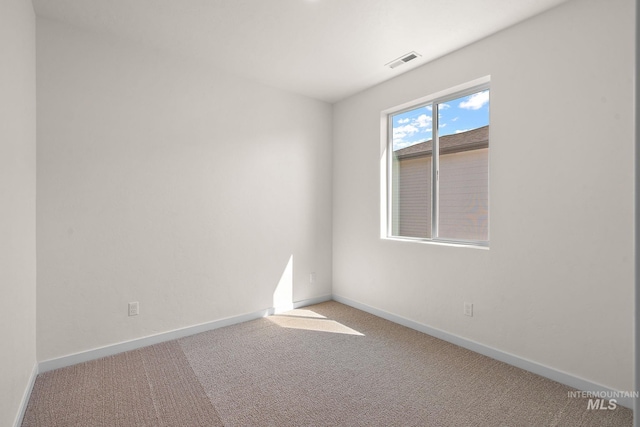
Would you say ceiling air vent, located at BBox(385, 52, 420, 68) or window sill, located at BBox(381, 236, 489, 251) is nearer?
window sill, located at BBox(381, 236, 489, 251)

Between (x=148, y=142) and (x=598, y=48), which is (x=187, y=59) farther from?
(x=598, y=48)

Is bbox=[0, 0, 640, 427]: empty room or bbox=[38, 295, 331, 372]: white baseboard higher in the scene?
bbox=[0, 0, 640, 427]: empty room

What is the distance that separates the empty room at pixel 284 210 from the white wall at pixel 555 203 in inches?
0.5

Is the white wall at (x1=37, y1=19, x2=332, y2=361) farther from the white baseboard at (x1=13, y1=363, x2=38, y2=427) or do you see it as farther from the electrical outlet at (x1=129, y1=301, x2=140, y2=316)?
the white baseboard at (x1=13, y1=363, x2=38, y2=427)

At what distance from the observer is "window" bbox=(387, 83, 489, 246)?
2.76 m

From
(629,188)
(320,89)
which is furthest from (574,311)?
(320,89)

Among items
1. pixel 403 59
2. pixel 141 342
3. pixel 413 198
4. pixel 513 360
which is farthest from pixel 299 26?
pixel 513 360

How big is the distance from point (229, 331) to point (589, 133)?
11.0 feet

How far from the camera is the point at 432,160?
314 centimetres

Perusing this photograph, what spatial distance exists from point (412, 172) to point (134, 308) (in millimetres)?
2993

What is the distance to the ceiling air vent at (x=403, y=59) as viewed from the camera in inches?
112

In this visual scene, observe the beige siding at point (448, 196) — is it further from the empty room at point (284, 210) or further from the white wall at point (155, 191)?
the white wall at point (155, 191)

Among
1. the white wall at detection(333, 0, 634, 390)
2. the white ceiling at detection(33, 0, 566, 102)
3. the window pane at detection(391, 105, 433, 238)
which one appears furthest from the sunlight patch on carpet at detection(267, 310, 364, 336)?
the white ceiling at detection(33, 0, 566, 102)

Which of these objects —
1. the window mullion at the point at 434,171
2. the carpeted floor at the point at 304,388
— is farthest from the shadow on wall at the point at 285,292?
the window mullion at the point at 434,171
